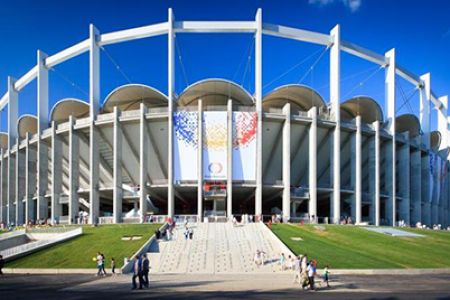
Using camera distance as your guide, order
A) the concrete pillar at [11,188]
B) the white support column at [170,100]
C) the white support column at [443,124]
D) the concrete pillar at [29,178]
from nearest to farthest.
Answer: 1. the white support column at [170,100]
2. the concrete pillar at [29,178]
3. the concrete pillar at [11,188]
4. the white support column at [443,124]

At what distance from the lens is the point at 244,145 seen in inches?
1918

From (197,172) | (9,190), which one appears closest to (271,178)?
(197,172)

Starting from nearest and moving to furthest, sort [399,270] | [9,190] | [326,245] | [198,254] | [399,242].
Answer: [399,270] < [198,254] < [326,245] < [399,242] < [9,190]

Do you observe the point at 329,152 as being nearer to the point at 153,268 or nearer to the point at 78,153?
the point at 78,153

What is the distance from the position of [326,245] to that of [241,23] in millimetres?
27966

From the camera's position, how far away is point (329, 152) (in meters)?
56.0

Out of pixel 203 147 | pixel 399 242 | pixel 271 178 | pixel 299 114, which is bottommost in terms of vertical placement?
pixel 399 242

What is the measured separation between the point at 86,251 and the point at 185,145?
21.0 meters

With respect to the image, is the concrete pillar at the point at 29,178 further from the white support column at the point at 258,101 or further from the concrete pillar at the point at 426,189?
the concrete pillar at the point at 426,189

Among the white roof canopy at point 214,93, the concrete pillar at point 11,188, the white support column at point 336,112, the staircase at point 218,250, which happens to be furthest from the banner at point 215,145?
the concrete pillar at point 11,188

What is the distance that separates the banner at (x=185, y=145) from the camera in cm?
4838

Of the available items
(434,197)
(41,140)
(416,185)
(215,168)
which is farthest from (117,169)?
(434,197)

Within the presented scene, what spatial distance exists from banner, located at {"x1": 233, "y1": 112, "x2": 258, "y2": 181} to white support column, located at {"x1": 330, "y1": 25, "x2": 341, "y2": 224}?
→ 31.1ft

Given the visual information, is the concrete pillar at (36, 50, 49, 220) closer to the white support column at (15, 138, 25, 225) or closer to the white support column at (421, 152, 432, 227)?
the white support column at (15, 138, 25, 225)
